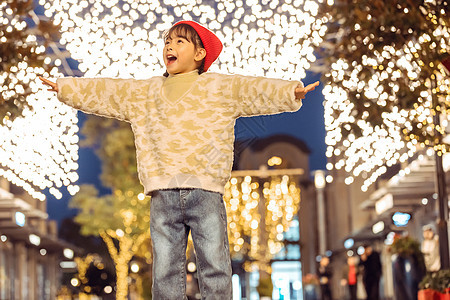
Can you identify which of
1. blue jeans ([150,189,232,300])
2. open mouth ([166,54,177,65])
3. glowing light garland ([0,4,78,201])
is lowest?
blue jeans ([150,189,232,300])

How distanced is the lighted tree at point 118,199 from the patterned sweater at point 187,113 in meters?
27.6

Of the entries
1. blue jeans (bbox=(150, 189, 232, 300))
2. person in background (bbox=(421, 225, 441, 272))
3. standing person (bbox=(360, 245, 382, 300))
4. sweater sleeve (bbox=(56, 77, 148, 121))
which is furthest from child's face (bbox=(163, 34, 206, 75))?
standing person (bbox=(360, 245, 382, 300))

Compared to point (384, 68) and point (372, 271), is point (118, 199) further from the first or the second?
point (384, 68)

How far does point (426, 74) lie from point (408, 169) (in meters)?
14.5

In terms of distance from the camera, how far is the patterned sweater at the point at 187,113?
415cm

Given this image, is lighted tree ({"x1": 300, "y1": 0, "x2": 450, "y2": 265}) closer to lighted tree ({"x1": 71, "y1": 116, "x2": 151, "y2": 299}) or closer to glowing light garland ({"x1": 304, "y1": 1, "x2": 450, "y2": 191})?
glowing light garland ({"x1": 304, "y1": 1, "x2": 450, "y2": 191})

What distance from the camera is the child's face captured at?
14.0ft

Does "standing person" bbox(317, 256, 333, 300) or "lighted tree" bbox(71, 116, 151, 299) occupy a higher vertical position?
"lighted tree" bbox(71, 116, 151, 299)

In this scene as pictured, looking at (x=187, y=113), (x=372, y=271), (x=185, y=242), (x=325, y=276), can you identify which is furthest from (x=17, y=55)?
(x=325, y=276)

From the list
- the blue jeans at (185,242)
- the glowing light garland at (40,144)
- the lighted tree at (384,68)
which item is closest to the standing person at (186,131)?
the blue jeans at (185,242)

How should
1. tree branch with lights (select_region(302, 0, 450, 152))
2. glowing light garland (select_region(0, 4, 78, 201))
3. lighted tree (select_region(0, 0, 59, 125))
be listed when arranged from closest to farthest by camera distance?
tree branch with lights (select_region(302, 0, 450, 152))
lighted tree (select_region(0, 0, 59, 125))
glowing light garland (select_region(0, 4, 78, 201))

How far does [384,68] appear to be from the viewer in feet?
25.9

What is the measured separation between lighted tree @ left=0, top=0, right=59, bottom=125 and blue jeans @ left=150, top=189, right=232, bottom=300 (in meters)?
4.10

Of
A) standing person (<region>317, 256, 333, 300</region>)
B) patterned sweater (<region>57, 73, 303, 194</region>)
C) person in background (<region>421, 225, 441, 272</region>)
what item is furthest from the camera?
standing person (<region>317, 256, 333, 300</region>)
